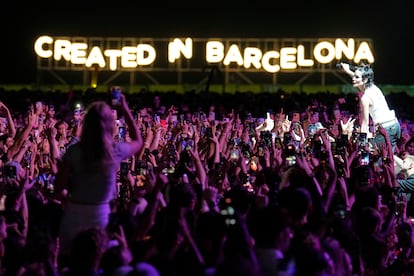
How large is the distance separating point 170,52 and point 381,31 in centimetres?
743

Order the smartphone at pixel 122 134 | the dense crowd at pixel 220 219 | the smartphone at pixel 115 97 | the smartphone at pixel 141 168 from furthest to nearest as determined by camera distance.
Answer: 1. the smartphone at pixel 122 134
2. the smartphone at pixel 141 168
3. the smartphone at pixel 115 97
4. the dense crowd at pixel 220 219

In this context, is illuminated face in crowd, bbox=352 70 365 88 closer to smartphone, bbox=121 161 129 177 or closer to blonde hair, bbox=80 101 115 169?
smartphone, bbox=121 161 129 177

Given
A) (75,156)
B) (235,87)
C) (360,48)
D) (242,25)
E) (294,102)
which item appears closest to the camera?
(75,156)

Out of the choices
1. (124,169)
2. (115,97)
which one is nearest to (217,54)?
(124,169)

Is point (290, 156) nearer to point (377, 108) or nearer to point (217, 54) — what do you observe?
A: point (377, 108)

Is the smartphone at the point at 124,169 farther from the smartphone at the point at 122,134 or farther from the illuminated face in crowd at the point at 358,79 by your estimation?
the illuminated face in crowd at the point at 358,79

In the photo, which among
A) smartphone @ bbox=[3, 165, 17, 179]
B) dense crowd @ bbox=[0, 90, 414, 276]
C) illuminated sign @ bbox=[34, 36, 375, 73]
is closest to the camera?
dense crowd @ bbox=[0, 90, 414, 276]

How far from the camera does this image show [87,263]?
14.0 ft

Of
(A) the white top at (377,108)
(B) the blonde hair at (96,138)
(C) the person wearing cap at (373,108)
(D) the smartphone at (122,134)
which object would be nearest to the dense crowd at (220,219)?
(B) the blonde hair at (96,138)

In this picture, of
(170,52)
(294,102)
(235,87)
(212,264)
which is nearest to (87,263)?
(212,264)

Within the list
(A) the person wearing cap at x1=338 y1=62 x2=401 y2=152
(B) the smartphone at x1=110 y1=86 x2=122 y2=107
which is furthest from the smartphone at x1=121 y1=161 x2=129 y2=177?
(A) the person wearing cap at x1=338 y1=62 x2=401 y2=152

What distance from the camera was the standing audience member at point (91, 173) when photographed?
16.5 feet

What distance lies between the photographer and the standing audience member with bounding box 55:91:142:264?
199 inches

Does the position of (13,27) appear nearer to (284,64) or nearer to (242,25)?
(242,25)
